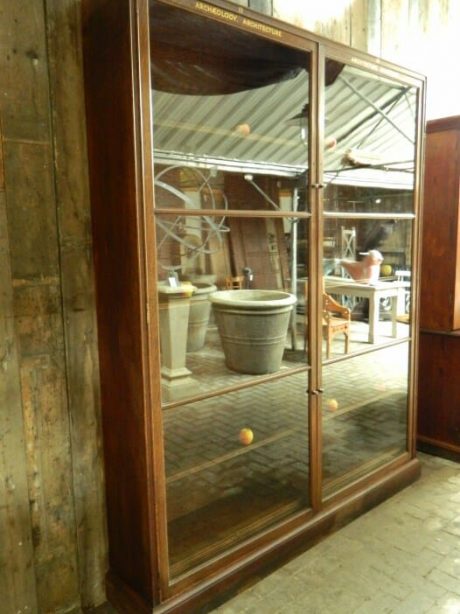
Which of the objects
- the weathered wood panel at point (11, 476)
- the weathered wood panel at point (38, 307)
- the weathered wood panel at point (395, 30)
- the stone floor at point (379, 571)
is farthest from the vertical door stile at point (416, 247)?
the weathered wood panel at point (11, 476)

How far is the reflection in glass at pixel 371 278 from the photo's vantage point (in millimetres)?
2410

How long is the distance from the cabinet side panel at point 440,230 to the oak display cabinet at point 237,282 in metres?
0.31

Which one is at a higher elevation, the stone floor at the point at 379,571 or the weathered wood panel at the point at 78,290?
the weathered wood panel at the point at 78,290

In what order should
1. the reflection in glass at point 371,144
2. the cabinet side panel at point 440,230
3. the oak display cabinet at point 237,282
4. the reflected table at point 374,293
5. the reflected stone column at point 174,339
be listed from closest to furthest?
1. the oak display cabinet at point 237,282
2. the reflected stone column at point 174,339
3. the reflection in glass at point 371,144
4. the reflected table at point 374,293
5. the cabinet side panel at point 440,230

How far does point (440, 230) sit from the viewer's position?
274 cm

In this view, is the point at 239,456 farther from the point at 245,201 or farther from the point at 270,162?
the point at 270,162

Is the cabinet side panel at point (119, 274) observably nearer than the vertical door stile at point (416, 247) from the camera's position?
Yes

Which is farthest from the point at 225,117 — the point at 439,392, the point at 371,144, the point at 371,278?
the point at 439,392

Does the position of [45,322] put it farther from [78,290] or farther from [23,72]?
[23,72]

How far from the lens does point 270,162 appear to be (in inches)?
89.0

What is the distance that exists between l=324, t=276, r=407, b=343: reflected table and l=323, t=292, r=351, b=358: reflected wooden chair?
0.06 meters

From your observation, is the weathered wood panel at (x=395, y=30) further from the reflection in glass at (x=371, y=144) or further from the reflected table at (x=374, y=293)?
the reflected table at (x=374, y=293)

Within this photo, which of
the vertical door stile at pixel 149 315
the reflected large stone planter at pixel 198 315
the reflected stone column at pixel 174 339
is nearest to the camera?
the vertical door stile at pixel 149 315

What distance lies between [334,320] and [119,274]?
1287 millimetres
